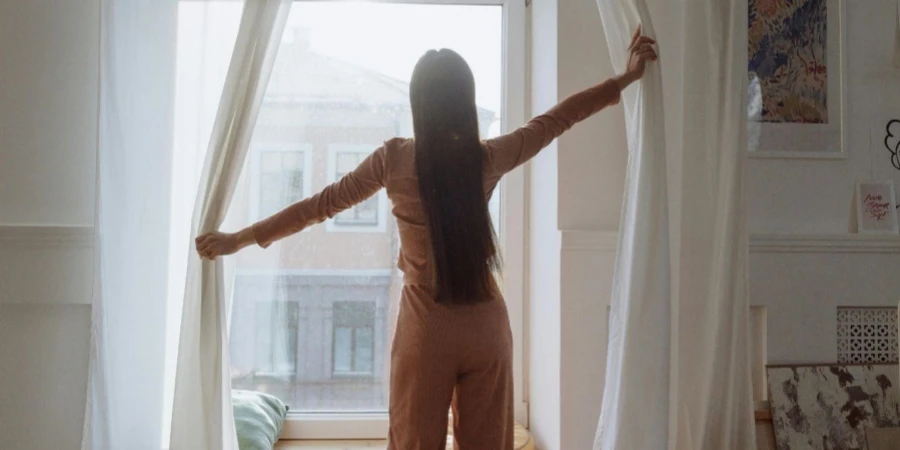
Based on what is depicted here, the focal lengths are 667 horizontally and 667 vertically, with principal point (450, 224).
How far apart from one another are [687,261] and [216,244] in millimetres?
1174

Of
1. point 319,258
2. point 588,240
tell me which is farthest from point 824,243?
point 319,258

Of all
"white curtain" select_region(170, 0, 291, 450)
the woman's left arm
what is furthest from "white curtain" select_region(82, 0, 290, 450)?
the woman's left arm

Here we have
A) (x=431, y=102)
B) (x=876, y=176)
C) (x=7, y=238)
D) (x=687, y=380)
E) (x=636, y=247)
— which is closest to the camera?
(x=431, y=102)

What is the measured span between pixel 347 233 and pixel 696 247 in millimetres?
1112

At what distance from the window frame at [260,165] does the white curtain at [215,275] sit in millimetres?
576

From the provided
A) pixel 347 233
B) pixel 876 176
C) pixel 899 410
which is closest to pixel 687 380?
pixel 899 410

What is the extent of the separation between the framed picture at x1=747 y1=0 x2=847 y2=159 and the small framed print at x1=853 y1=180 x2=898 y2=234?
138 mm

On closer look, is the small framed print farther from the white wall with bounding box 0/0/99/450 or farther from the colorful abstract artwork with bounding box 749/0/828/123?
the white wall with bounding box 0/0/99/450

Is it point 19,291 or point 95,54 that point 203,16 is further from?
point 19,291

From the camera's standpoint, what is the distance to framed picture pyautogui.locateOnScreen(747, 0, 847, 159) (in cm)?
199

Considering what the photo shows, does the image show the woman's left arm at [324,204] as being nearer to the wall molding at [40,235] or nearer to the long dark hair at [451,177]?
the long dark hair at [451,177]

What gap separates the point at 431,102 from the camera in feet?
4.66

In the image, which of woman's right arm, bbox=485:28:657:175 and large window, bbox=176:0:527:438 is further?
large window, bbox=176:0:527:438

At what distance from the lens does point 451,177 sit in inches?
55.4
